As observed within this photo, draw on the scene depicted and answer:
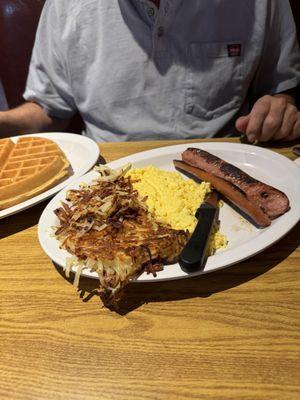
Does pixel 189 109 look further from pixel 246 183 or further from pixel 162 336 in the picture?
pixel 162 336

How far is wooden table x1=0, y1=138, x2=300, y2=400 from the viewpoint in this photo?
2.21 feet

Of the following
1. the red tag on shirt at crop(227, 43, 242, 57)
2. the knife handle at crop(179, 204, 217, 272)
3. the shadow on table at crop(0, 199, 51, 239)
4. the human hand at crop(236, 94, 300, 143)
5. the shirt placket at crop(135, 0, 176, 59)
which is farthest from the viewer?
the red tag on shirt at crop(227, 43, 242, 57)

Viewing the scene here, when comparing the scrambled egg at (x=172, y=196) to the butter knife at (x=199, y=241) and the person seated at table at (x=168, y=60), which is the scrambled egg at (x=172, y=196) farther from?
the person seated at table at (x=168, y=60)

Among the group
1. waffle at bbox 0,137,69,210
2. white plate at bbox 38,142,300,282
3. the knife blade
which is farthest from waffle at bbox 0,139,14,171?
the knife blade

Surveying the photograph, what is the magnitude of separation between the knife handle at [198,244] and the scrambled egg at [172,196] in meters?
0.04

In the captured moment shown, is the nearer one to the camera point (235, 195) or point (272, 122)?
point (235, 195)

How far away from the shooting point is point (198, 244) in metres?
0.85

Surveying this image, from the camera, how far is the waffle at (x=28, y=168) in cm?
124

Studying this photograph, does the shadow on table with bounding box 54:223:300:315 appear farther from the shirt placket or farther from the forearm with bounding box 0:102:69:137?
the forearm with bounding box 0:102:69:137

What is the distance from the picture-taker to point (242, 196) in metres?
1.03

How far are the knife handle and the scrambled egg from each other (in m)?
0.04

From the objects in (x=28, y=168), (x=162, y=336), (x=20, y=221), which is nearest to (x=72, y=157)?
(x=28, y=168)

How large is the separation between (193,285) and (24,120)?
4.47 feet

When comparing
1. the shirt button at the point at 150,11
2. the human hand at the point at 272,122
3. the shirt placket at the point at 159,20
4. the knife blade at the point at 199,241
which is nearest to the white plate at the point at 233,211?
the knife blade at the point at 199,241
